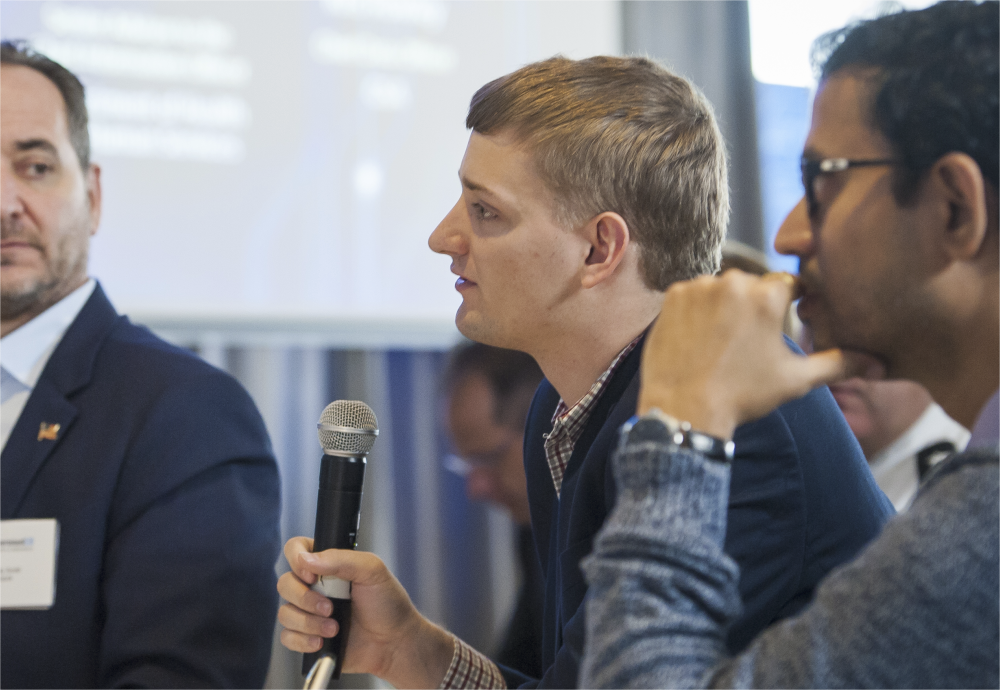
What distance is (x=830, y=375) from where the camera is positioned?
2.68ft

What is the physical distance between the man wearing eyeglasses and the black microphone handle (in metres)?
0.39

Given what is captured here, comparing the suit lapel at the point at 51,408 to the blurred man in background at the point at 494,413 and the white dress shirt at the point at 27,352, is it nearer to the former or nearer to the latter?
the white dress shirt at the point at 27,352

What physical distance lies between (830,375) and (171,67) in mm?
2741

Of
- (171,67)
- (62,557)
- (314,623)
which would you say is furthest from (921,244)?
(171,67)

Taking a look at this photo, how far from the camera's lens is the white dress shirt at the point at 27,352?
158cm

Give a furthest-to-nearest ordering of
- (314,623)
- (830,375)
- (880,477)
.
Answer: (880,477), (314,623), (830,375)

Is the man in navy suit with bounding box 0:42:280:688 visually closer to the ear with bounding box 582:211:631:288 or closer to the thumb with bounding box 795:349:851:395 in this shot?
the ear with bounding box 582:211:631:288

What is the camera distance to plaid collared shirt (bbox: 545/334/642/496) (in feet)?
3.91

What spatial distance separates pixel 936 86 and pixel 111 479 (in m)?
1.29

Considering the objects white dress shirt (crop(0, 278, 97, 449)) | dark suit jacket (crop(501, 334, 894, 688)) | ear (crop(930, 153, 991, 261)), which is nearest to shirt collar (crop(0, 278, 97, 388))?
white dress shirt (crop(0, 278, 97, 449))

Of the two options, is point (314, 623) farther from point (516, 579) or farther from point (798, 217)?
point (516, 579)

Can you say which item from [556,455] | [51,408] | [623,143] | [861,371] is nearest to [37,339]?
[51,408]

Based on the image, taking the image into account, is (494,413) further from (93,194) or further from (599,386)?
(599,386)

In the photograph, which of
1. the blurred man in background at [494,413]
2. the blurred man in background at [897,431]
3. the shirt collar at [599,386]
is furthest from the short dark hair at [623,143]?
the blurred man in background at [494,413]
